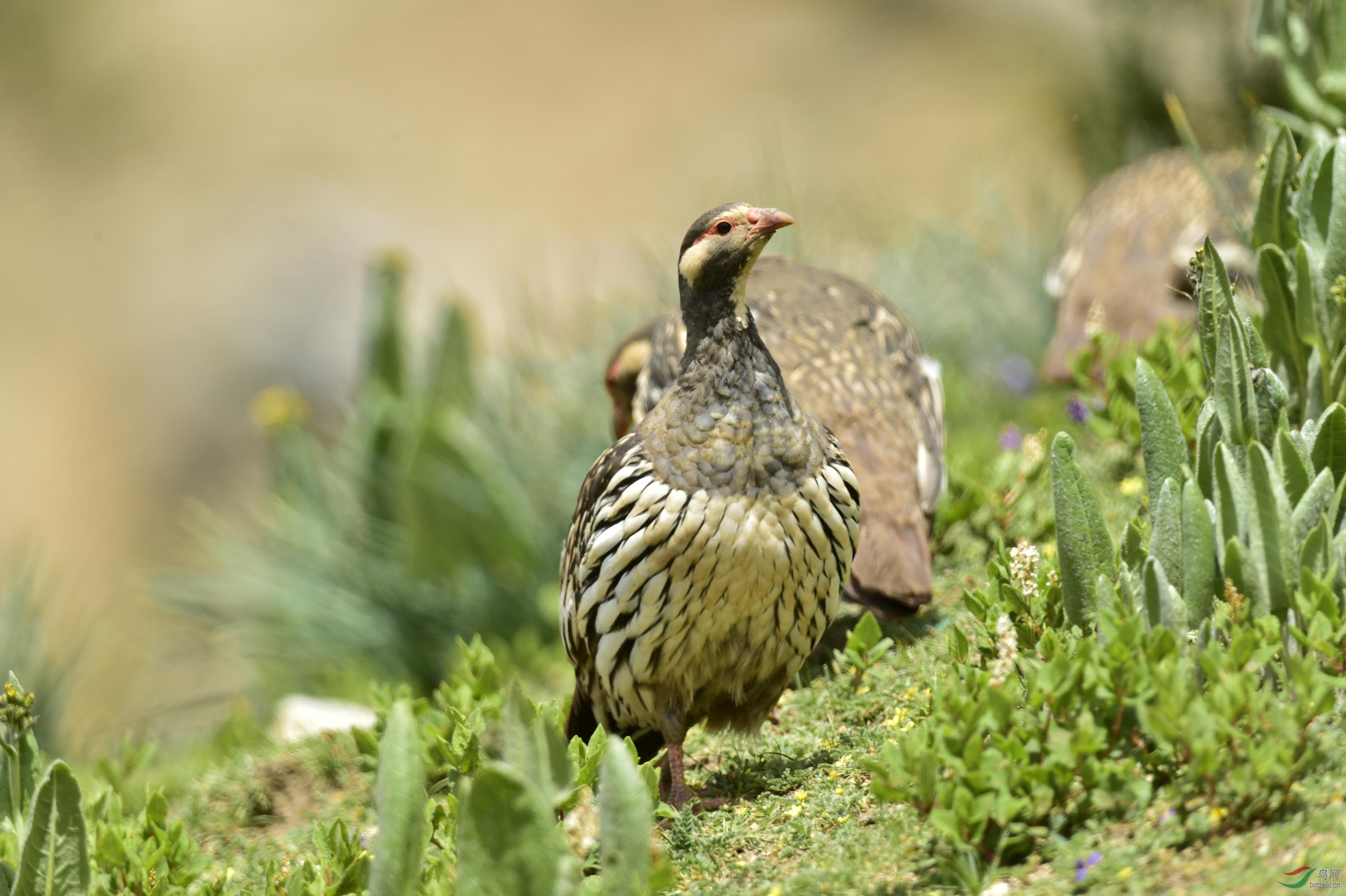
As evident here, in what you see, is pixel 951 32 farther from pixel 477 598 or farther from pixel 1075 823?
pixel 1075 823

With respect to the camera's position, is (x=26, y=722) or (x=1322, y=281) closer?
(x=26, y=722)

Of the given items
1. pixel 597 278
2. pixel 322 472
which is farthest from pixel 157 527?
pixel 322 472

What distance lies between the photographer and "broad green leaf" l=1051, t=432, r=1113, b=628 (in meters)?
3.78

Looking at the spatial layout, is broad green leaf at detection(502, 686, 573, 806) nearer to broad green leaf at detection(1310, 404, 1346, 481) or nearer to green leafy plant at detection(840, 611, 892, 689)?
green leafy plant at detection(840, 611, 892, 689)

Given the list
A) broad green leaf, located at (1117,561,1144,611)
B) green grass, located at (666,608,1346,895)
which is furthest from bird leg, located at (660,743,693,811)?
broad green leaf, located at (1117,561,1144,611)

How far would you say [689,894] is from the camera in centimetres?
379

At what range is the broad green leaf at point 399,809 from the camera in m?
3.21

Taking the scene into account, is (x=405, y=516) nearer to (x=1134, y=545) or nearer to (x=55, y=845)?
(x=55, y=845)

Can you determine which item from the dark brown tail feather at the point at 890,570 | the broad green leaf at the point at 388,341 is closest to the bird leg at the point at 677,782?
the dark brown tail feather at the point at 890,570

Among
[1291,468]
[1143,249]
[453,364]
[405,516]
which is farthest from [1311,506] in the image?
[453,364]

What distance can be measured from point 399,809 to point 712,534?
4.21 feet

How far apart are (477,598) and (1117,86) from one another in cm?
632

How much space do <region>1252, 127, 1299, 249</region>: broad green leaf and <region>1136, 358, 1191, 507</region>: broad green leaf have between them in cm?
110

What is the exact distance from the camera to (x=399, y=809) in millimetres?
3258
